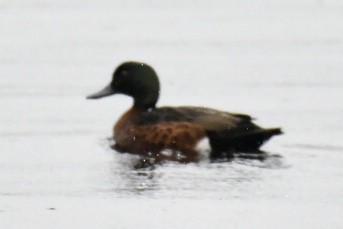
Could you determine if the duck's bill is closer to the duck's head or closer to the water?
the duck's head

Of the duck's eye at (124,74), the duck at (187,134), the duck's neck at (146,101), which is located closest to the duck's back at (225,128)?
the duck at (187,134)

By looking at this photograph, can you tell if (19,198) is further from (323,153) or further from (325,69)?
(325,69)

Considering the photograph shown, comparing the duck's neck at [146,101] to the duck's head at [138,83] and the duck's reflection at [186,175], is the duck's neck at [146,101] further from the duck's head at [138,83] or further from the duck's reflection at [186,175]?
the duck's reflection at [186,175]

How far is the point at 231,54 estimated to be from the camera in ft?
53.1

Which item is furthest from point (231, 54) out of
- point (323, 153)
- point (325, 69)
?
point (323, 153)

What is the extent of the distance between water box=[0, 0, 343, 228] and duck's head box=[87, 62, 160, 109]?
1.25 ft

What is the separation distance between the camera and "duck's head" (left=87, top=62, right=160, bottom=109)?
12008 mm

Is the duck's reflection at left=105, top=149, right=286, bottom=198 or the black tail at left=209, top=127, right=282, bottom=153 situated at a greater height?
the black tail at left=209, top=127, right=282, bottom=153

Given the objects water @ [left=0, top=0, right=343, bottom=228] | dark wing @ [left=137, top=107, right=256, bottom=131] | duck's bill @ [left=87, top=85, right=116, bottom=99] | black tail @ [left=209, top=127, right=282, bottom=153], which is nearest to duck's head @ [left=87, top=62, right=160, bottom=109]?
duck's bill @ [left=87, top=85, right=116, bottom=99]

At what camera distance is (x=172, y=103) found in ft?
44.5

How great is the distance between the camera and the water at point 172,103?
28.6 ft

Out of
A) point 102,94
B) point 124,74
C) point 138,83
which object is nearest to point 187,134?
point 138,83

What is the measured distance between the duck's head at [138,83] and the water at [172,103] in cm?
38

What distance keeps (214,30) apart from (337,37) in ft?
5.48
